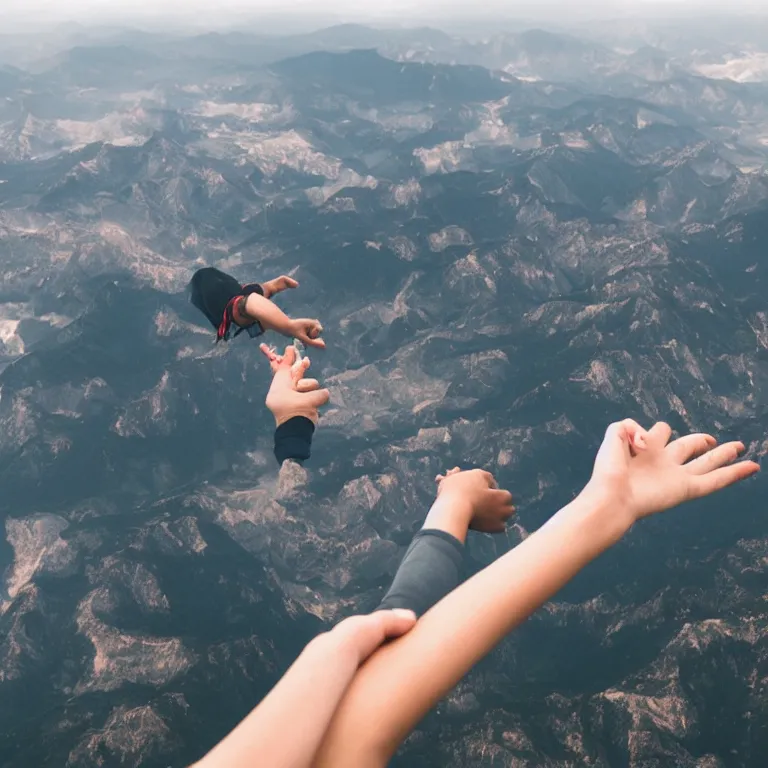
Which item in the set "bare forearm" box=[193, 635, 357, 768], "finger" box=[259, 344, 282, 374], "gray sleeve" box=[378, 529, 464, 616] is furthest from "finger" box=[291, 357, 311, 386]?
"bare forearm" box=[193, 635, 357, 768]

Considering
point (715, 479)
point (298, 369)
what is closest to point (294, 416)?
point (298, 369)

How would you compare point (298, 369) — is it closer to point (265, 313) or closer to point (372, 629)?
point (265, 313)

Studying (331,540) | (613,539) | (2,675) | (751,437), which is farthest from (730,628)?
(2,675)

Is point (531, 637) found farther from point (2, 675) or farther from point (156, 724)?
point (2, 675)

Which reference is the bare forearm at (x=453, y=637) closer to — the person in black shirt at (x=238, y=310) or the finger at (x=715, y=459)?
the finger at (x=715, y=459)

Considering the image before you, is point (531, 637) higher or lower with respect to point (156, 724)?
lower

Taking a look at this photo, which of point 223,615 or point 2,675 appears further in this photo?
point 223,615

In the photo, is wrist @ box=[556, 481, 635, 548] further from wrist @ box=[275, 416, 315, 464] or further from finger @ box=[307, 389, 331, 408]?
finger @ box=[307, 389, 331, 408]

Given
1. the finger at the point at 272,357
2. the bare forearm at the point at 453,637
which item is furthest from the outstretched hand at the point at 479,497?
the finger at the point at 272,357
